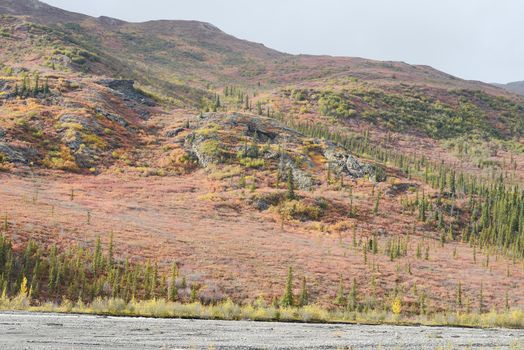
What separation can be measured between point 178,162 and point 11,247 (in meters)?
46.1

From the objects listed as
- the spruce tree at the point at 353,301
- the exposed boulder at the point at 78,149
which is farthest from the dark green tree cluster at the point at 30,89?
the spruce tree at the point at 353,301

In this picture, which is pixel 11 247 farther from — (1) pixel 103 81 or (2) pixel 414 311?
(1) pixel 103 81

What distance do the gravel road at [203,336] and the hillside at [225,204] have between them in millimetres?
10495

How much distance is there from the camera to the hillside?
3039 centimetres

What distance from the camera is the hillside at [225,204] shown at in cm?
3039

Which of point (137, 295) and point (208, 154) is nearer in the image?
point (137, 295)

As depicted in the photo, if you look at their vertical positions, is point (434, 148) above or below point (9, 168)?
above

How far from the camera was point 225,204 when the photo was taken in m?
58.3

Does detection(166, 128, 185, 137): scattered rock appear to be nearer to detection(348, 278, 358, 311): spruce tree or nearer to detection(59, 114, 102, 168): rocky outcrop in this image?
detection(59, 114, 102, 168): rocky outcrop

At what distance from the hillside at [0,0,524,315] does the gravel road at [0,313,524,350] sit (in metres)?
10.5

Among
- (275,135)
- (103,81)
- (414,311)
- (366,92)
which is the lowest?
(414,311)

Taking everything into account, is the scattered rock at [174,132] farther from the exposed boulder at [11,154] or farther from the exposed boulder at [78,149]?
the exposed boulder at [11,154]

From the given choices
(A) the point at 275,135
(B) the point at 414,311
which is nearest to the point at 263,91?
(A) the point at 275,135

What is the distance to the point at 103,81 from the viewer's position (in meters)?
101
